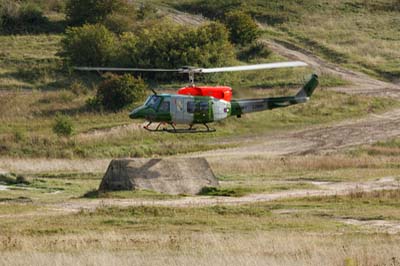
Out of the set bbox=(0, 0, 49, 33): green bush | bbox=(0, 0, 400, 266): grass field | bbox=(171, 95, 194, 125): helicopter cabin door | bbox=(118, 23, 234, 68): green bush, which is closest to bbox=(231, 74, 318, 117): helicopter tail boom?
bbox=(0, 0, 400, 266): grass field

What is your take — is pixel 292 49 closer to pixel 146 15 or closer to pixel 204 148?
pixel 146 15

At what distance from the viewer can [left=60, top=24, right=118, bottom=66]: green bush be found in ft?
270

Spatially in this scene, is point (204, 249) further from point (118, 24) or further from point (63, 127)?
point (118, 24)

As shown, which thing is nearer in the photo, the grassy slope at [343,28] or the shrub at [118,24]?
the shrub at [118,24]

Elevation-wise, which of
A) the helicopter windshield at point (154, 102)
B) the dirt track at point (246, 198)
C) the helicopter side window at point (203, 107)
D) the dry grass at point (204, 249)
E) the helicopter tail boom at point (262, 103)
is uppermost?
the dry grass at point (204, 249)

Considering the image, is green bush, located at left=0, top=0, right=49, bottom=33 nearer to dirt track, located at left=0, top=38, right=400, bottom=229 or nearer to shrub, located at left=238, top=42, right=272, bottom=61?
shrub, located at left=238, top=42, right=272, bottom=61

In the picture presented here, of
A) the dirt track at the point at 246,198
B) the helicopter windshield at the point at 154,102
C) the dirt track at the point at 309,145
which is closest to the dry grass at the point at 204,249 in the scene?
the dirt track at the point at 246,198

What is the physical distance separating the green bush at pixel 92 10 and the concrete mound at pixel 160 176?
4838cm

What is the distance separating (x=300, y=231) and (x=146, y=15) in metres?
67.8

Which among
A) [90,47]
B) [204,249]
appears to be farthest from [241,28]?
[204,249]

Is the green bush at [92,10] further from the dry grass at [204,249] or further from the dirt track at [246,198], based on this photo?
the dry grass at [204,249]

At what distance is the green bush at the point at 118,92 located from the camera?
7275cm

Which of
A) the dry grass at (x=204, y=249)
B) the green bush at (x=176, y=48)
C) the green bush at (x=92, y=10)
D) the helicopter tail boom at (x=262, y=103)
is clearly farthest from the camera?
the green bush at (x=92, y=10)

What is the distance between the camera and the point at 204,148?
64062mm
